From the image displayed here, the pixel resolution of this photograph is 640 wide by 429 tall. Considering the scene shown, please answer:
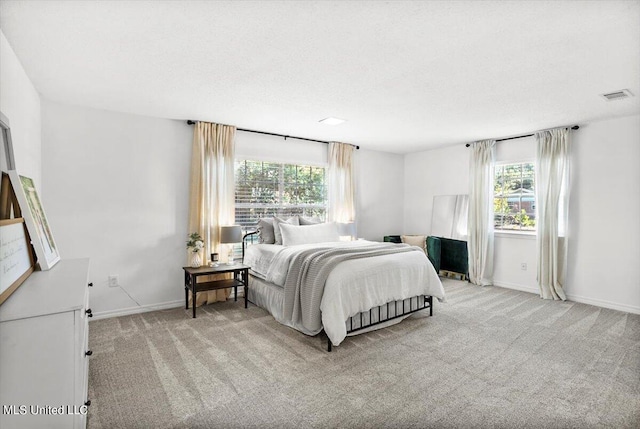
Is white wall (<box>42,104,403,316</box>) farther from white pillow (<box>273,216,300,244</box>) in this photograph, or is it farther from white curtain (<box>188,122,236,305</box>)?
white pillow (<box>273,216,300,244</box>)

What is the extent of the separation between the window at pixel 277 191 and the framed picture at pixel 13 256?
9.52 feet

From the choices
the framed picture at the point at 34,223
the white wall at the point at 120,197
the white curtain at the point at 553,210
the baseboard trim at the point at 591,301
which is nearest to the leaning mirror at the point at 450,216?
the baseboard trim at the point at 591,301

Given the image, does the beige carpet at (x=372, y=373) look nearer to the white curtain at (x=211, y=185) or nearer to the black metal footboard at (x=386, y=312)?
the black metal footboard at (x=386, y=312)

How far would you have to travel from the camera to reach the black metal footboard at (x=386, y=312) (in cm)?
314

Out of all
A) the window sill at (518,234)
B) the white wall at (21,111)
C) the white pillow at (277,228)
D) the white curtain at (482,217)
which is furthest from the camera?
the white curtain at (482,217)

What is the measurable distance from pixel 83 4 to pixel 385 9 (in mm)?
1701

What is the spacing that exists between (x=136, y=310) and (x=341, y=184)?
138 inches

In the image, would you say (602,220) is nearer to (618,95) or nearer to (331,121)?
(618,95)

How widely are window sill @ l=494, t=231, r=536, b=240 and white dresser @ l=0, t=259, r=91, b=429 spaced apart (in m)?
5.44

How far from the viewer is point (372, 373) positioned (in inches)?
98.5

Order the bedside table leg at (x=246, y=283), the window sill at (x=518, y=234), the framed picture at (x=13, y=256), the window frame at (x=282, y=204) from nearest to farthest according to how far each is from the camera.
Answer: the framed picture at (x=13, y=256), the bedside table leg at (x=246, y=283), the window frame at (x=282, y=204), the window sill at (x=518, y=234)

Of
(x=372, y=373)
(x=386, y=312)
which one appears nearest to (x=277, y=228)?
(x=386, y=312)

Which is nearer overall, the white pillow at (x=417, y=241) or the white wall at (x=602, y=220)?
the white wall at (x=602, y=220)

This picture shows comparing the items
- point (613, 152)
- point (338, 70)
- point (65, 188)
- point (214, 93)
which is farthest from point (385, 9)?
point (613, 152)
